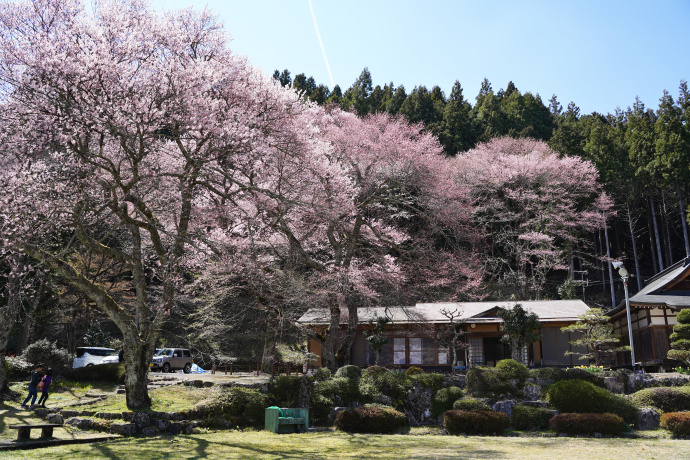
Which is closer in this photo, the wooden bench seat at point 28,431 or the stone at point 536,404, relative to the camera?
the wooden bench seat at point 28,431

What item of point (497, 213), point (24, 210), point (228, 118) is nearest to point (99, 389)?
point (24, 210)

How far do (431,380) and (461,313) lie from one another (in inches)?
321

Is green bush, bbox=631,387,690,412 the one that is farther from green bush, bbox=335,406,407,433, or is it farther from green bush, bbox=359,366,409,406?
green bush, bbox=335,406,407,433

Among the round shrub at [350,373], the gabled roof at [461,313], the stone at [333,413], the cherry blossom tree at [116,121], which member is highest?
the cherry blossom tree at [116,121]

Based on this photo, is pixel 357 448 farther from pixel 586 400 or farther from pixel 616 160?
pixel 616 160

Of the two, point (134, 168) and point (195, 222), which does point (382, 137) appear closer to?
point (195, 222)

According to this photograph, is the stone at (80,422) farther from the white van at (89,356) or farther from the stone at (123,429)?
the white van at (89,356)

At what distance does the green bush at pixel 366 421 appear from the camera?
41.9ft

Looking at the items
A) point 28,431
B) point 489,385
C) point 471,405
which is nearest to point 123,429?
point 28,431

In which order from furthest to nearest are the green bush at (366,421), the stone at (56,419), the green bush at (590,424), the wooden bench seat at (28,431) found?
the green bush at (366,421) < the green bush at (590,424) < the stone at (56,419) < the wooden bench seat at (28,431)

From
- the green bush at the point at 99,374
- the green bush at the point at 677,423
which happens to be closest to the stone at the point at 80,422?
the green bush at the point at 99,374

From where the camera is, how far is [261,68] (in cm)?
1556

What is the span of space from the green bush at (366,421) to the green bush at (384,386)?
2.24m

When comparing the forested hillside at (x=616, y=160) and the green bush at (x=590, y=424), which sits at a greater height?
the forested hillside at (x=616, y=160)
